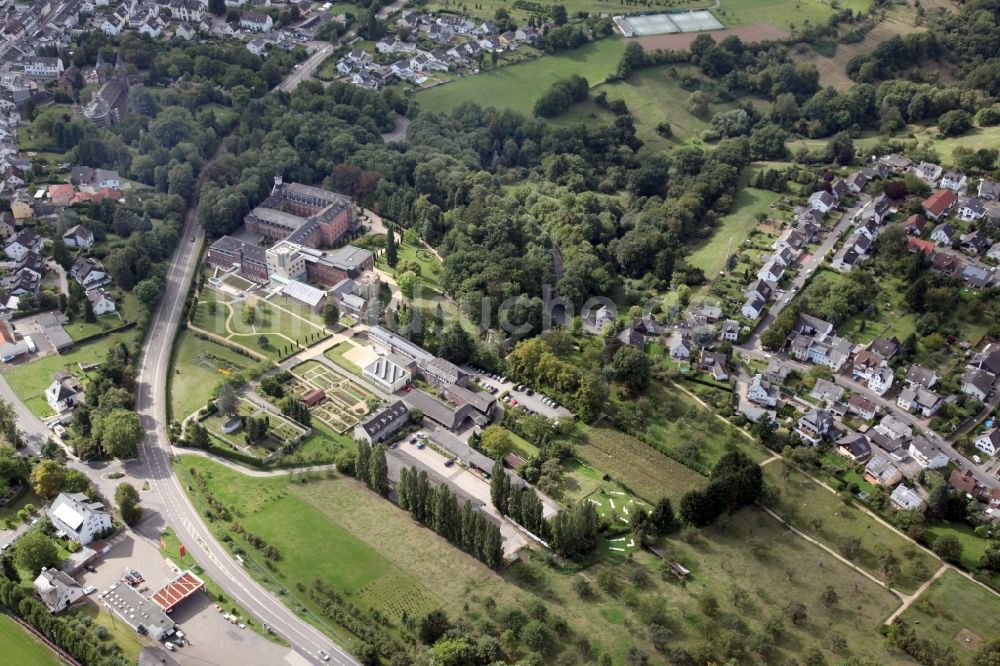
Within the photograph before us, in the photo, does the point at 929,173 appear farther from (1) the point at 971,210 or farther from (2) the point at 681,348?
(2) the point at 681,348

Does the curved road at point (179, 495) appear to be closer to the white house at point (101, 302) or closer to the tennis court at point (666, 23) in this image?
the white house at point (101, 302)

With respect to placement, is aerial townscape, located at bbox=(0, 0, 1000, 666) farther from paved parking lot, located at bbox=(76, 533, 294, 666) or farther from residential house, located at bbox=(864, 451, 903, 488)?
residential house, located at bbox=(864, 451, 903, 488)

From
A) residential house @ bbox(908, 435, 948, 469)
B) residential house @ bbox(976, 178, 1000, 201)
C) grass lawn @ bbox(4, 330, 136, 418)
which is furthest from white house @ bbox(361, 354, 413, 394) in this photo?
residential house @ bbox(976, 178, 1000, 201)

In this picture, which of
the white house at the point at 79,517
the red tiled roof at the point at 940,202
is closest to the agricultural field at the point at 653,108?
the red tiled roof at the point at 940,202

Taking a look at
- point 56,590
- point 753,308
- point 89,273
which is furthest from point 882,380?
point 89,273

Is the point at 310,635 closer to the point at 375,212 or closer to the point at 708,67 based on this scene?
the point at 375,212

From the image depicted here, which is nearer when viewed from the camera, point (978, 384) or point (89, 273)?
point (978, 384)

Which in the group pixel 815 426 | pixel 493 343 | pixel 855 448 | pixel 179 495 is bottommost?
pixel 179 495
